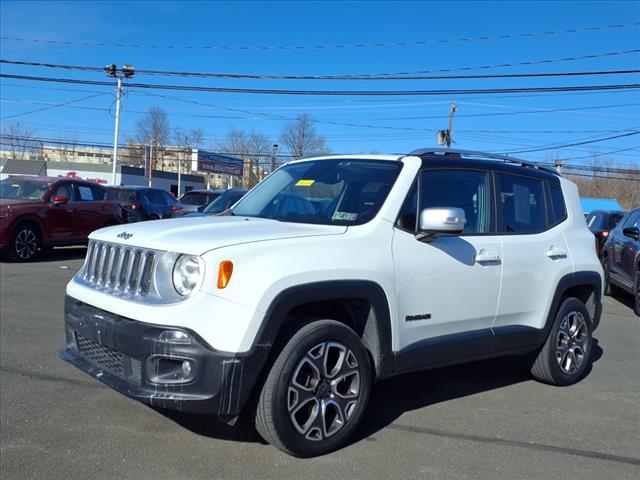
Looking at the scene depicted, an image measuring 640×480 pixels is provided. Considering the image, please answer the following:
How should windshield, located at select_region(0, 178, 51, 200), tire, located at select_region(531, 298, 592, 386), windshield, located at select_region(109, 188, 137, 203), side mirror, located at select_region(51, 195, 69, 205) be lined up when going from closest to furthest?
1. tire, located at select_region(531, 298, 592, 386)
2. windshield, located at select_region(0, 178, 51, 200)
3. side mirror, located at select_region(51, 195, 69, 205)
4. windshield, located at select_region(109, 188, 137, 203)

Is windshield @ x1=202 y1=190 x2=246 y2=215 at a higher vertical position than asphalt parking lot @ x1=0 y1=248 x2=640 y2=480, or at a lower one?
higher

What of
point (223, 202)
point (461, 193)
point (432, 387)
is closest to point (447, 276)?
point (461, 193)

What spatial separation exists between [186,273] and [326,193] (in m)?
1.42

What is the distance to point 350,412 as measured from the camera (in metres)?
3.69

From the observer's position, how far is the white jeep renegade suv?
318 centimetres

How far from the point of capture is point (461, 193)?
4512 mm

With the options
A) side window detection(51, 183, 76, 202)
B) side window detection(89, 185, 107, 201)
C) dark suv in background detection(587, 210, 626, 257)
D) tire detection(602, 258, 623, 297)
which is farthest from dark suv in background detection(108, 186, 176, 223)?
tire detection(602, 258, 623, 297)

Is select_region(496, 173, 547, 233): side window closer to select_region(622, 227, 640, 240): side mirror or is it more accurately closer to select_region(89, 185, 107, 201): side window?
select_region(622, 227, 640, 240): side mirror

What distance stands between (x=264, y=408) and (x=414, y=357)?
1.14 metres

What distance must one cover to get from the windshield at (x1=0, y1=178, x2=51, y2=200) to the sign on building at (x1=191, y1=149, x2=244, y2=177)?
114 feet

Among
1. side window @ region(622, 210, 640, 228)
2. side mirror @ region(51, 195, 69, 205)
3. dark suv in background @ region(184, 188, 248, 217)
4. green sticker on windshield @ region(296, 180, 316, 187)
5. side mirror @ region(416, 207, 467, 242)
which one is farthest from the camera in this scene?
side mirror @ region(51, 195, 69, 205)

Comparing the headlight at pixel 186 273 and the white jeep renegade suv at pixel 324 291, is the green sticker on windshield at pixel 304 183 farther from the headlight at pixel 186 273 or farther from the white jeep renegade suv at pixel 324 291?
the headlight at pixel 186 273

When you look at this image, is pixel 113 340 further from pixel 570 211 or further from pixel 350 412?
pixel 570 211

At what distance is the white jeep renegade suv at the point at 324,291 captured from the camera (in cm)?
318
